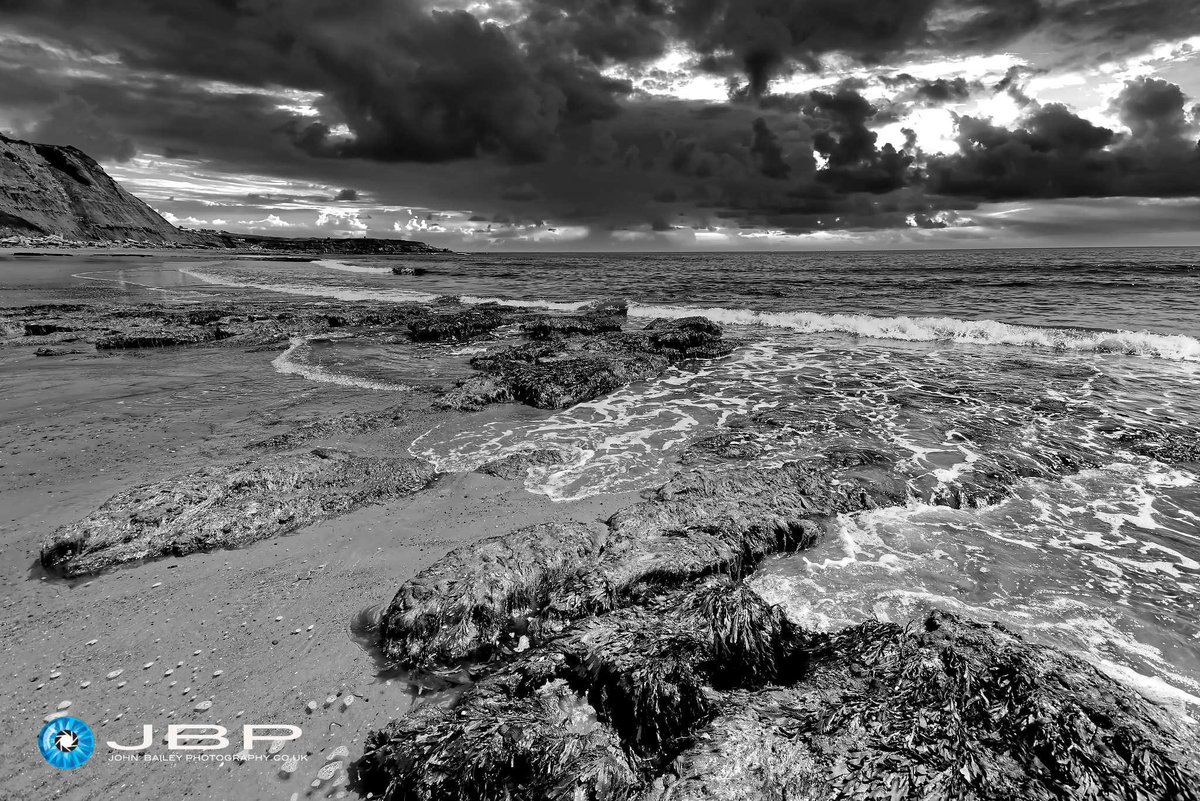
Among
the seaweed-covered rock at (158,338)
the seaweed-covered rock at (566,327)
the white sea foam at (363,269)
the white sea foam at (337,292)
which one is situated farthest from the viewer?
the white sea foam at (363,269)

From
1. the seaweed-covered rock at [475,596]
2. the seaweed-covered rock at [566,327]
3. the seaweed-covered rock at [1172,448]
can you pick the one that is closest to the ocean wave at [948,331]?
the seaweed-covered rock at [566,327]

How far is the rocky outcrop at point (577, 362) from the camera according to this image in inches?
416

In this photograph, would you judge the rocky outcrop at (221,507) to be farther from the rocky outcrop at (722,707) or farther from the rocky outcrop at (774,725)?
the rocky outcrop at (774,725)

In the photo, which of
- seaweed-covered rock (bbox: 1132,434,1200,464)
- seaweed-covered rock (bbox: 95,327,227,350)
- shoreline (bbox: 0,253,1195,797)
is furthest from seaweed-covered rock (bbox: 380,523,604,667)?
seaweed-covered rock (bbox: 95,327,227,350)

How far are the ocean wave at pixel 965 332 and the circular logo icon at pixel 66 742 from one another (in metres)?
21.7

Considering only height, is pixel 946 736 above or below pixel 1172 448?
above

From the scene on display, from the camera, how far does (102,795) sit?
2.95 m

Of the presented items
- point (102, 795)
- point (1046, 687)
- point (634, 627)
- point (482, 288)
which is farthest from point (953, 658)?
point (482, 288)

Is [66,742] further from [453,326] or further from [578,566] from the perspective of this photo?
[453,326]

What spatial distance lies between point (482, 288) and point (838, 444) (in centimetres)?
3472

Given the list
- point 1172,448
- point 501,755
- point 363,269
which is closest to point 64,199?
point 363,269

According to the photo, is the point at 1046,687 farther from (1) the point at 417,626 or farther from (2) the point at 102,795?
(2) the point at 102,795

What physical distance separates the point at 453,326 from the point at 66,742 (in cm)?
1605

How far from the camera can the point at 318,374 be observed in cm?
1233
